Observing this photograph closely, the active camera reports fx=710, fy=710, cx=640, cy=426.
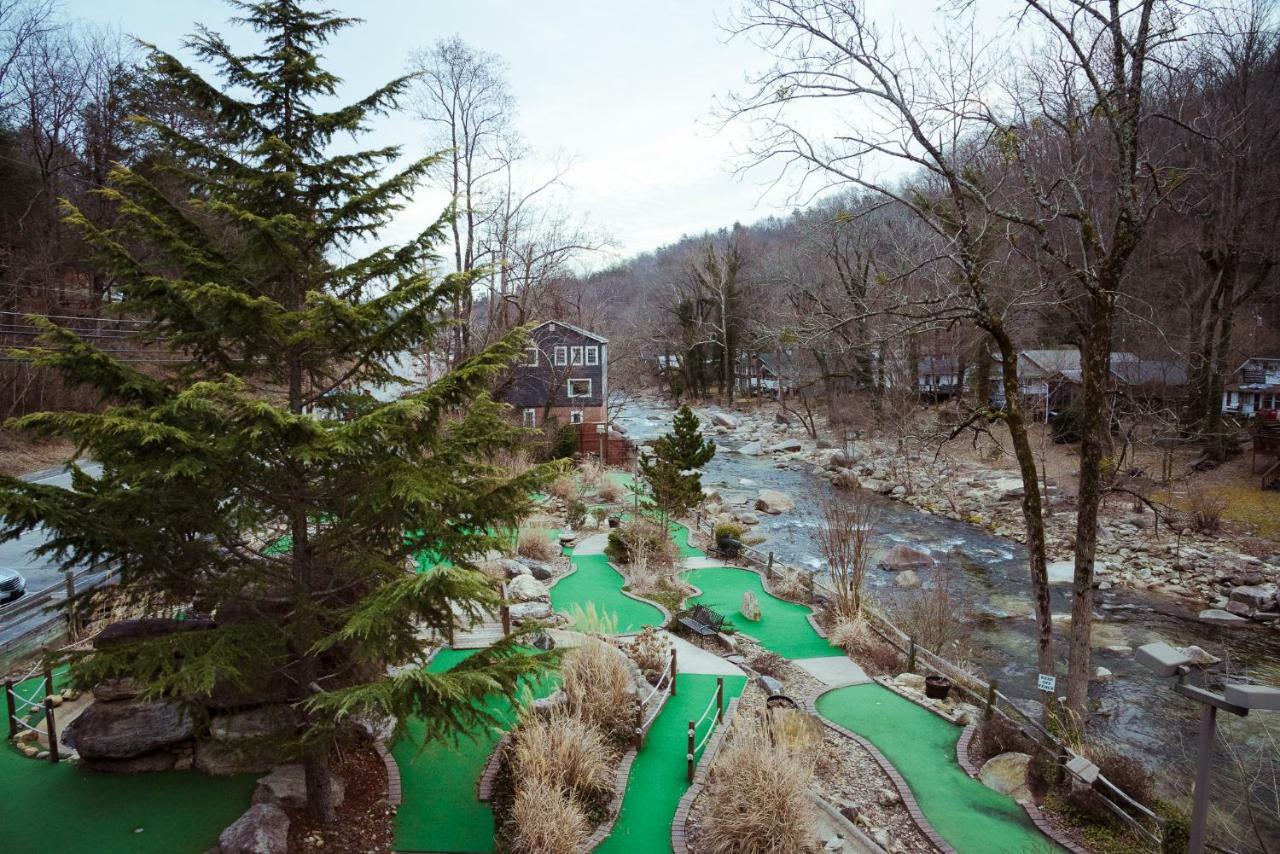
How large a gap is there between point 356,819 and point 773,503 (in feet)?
69.9

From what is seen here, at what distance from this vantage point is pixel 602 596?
613 inches

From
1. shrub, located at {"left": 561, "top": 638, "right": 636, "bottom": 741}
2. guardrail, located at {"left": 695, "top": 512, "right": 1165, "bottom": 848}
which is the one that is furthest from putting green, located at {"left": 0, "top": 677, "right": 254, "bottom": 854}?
guardrail, located at {"left": 695, "top": 512, "right": 1165, "bottom": 848}

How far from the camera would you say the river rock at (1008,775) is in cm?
887

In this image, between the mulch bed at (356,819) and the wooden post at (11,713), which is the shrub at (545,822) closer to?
the mulch bed at (356,819)

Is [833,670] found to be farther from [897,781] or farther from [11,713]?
[11,713]

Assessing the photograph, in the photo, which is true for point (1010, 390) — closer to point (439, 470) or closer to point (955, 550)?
point (439, 470)

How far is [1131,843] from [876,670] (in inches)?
196

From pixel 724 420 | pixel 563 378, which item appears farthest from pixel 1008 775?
pixel 724 420

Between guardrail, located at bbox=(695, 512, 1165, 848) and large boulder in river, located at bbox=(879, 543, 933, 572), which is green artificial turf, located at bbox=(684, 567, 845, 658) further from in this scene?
large boulder in river, located at bbox=(879, 543, 933, 572)

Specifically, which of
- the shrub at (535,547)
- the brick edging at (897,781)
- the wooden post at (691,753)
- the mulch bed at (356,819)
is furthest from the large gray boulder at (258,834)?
the shrub at (535,547)

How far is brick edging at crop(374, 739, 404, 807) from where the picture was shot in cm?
773

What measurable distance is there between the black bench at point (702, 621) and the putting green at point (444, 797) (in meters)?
5.03

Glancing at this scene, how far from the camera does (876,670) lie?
41.4ft

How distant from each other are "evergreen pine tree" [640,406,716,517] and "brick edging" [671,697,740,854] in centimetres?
947
